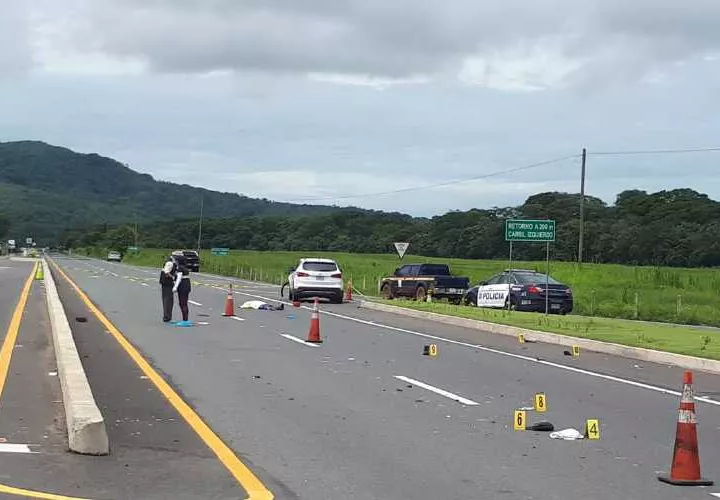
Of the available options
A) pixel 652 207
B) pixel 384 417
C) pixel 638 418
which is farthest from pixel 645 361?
pixel 652 207

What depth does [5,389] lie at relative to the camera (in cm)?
1191

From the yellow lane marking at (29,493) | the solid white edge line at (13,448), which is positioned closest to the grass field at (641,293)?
the solid white edge line at (13,448)

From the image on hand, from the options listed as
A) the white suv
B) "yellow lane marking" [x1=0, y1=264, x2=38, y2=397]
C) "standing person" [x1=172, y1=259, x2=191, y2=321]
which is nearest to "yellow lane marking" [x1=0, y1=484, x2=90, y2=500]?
"yellow lane marking" [x1=0, y1=264, x2=38, y2=397]

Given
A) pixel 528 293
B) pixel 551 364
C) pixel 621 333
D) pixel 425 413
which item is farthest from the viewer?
pixel 528 293

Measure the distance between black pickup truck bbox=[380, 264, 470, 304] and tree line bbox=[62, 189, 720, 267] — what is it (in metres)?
34.1

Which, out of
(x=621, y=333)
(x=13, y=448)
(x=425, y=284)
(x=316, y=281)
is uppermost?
(x=425, y=284)

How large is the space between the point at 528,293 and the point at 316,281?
813 cm

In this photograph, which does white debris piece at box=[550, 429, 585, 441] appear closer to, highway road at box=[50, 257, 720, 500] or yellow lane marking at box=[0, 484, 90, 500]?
highway road at box=[50, 257, 720, 500]

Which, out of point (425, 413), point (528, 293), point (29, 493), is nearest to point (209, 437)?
point (29, 493)

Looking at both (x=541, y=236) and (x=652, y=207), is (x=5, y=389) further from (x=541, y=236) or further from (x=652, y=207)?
(x=652, y=207)

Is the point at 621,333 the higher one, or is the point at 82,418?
the point at 621,333

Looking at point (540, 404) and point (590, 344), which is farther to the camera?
point (590, 344)

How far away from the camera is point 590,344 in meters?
19.3

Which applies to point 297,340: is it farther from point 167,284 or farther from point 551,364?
point 551,364
